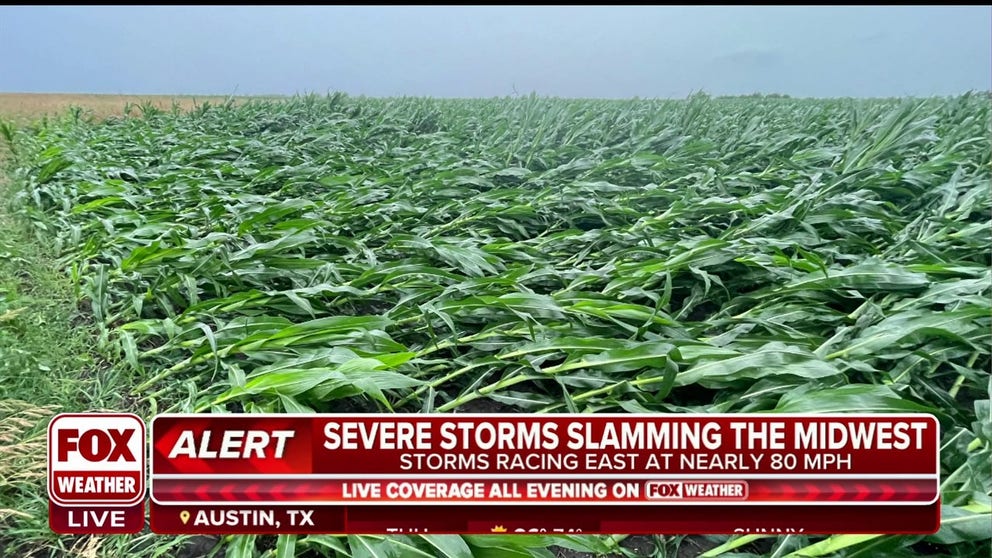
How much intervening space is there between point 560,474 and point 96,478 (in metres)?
0.60

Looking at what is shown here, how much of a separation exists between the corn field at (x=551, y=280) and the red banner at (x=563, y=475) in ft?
0.12

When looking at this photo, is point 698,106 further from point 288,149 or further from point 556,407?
point 288,149

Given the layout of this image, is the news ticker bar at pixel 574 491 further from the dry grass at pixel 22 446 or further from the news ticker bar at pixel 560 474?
the dry grass at pixel 22 446

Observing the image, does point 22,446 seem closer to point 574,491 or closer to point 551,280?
point 574,491

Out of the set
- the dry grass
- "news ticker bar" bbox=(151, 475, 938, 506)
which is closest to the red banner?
"news ticker bar" bbox=(151, 475, 938, 506)

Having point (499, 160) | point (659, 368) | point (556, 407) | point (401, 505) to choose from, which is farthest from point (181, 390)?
point (499, 160)

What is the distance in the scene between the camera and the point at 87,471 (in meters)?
0.74

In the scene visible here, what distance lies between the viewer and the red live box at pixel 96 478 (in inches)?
28.2

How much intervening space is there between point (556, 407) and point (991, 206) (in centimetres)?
132

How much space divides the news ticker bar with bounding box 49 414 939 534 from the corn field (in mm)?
40

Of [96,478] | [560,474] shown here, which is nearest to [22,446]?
[96,478]

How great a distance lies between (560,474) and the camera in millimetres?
682

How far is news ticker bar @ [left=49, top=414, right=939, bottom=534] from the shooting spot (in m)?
0.68

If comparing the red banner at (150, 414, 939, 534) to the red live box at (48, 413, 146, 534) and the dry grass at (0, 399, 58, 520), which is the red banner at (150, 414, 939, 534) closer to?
the red live box at (48, 413, 146, 534)
